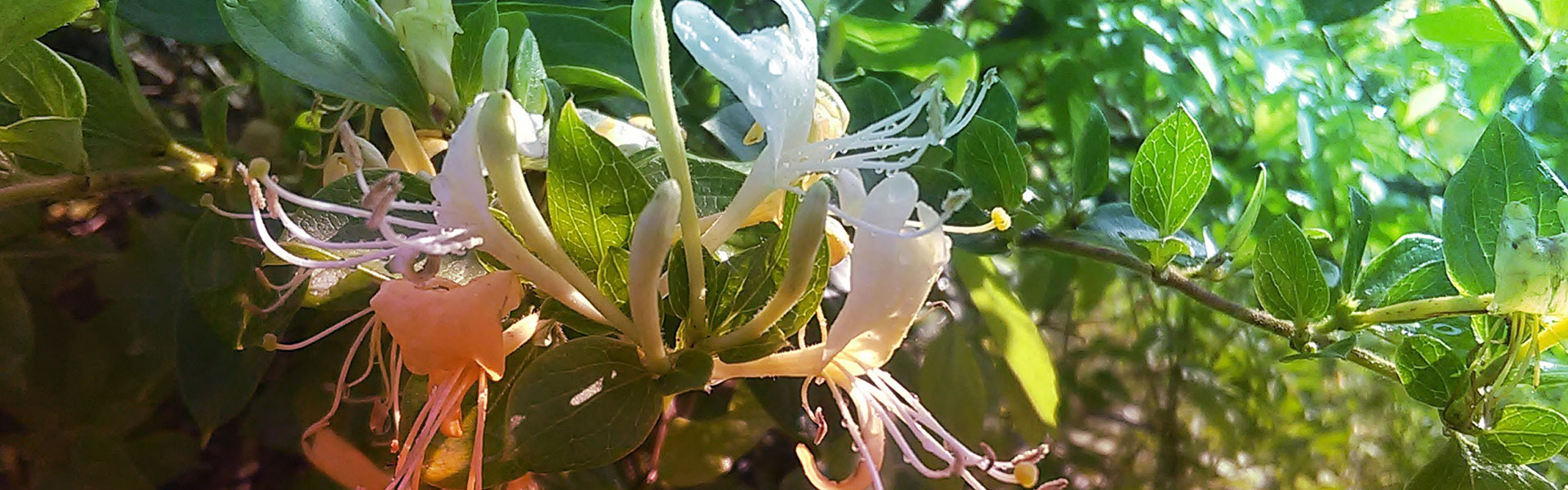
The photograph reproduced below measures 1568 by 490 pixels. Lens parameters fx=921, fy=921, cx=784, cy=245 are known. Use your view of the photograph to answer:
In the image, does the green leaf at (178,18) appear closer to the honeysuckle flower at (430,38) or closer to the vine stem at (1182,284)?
the honeysuckle flower at (430,38)

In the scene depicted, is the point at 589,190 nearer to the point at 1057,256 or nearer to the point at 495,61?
the point at 495,61

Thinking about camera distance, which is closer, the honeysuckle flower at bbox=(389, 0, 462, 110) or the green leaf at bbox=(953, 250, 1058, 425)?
the honeysuckle flower at bbox=(389, 0, 462, 110)

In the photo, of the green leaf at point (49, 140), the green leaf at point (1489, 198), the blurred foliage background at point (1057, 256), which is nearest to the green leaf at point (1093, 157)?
the blurred foliage background at point (1057, 256)

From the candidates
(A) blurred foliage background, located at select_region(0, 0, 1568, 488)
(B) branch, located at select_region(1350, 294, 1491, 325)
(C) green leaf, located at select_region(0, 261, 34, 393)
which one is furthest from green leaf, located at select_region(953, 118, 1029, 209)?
(C) green leaf, located at select_region(0, 261, 34, 393)

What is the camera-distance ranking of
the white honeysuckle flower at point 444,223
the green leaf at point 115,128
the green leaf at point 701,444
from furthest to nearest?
the green leaf at point 701,444
the green leaf at point 115,128
the white honeysuckle flower at point 444,223

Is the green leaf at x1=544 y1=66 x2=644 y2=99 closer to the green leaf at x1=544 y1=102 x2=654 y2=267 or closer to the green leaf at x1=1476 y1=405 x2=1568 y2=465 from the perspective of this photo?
the green leaf at x1=544 y1=102 x2=654 y2=267

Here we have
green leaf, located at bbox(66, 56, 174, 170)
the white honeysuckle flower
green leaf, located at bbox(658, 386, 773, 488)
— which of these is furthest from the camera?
green leaf, located at bbox(658, 386, 773, 488)
